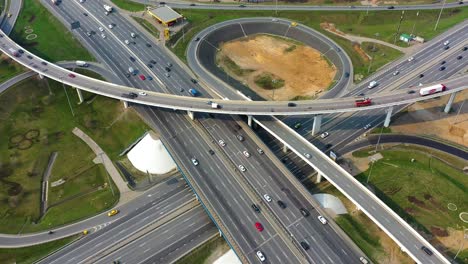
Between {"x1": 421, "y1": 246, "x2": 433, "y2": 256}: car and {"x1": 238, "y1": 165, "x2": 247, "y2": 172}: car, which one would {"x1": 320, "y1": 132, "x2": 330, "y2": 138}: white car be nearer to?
{"x1": 238, "y1": 165, "x2": 247, "y2": 172}: car

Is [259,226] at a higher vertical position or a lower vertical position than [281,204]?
lower

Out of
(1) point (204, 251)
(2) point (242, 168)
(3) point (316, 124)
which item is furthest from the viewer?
(3) point (316, 124)

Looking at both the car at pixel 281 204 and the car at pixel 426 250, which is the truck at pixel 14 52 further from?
the car at pixel 426 250

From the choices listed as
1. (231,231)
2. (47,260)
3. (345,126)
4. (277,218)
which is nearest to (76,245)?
(47,260)

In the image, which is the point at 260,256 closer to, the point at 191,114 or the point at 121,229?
the point at 121,229

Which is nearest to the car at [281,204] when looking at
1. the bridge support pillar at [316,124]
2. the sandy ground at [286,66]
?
the bridge support pillar at [316,124]

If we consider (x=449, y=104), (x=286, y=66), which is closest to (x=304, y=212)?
(x=449, y=104)
